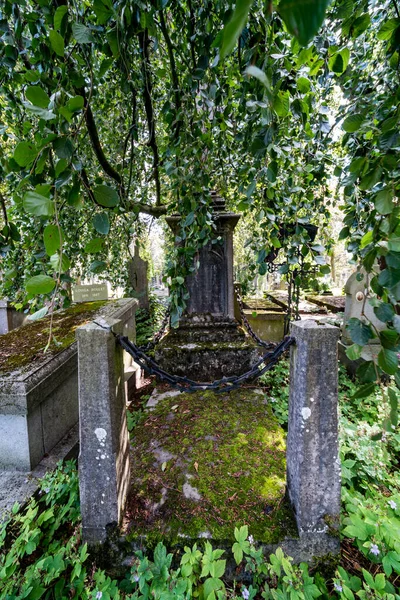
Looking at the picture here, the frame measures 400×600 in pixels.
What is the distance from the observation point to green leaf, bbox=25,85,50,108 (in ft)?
2.46

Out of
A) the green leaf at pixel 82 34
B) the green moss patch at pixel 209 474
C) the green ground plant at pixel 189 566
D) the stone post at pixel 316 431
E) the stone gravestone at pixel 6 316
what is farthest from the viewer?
the stone gravestone at pixel 6 316

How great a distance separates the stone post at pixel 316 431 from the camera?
1464mm

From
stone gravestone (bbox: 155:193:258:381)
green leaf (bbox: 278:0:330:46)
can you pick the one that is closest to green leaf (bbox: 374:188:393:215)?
green leaf (bbox: 278:0:330:46)

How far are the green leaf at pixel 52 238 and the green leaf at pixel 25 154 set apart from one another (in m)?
0.19

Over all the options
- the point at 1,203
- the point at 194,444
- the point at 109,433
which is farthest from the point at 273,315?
the point at 1,203

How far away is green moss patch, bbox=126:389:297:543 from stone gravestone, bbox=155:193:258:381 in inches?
21.1

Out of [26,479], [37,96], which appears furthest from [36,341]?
[37,96]

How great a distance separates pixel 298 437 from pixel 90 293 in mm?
3911

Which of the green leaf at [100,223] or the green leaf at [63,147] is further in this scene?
the green leaf at [100,223]

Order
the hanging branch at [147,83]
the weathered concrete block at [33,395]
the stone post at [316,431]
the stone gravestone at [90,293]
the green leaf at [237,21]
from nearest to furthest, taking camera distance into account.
→ the green leaf at [237,21] → the stone post at [316,431] → the hanging branch at [147,83] → the weathered concrete block at [33,395] → the stone gravestone at [90,293]

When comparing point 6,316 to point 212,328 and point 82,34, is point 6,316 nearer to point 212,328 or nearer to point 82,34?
point 212,328

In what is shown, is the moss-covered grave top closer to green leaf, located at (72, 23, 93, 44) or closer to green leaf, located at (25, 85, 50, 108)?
green leaf, located at (25, 85, 50, 108)

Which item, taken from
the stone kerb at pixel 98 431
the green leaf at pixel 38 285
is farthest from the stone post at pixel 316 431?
the green leaf at pixel 38 285

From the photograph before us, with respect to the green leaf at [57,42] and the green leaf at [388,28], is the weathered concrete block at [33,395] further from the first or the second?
the green leaf at [388,28]
